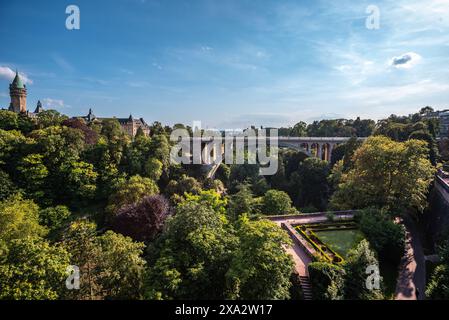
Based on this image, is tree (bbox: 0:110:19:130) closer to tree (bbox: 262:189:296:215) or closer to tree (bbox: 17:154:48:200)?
tree (bbox: 17:154:48:200)

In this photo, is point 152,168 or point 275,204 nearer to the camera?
point 275,204

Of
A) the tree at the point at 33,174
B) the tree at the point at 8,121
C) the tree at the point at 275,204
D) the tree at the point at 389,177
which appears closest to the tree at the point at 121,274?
the tree at the point at 389,177

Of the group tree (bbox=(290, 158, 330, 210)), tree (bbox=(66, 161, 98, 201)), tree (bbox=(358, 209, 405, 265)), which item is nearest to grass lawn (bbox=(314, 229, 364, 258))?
tree (bbox=(358, 209, 405, 265))

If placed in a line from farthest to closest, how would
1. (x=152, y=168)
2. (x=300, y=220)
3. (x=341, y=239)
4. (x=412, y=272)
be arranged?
1. (x=152, y=168)
2. (x=300, y=220)
3. (x=341, y=239)
4. (x=412, y=272)

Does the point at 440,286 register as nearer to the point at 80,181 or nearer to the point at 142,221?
the point at 142,221

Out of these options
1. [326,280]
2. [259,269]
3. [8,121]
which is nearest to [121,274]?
[259,269]

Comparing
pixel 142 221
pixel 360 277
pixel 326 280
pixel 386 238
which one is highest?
pixel 386 238
